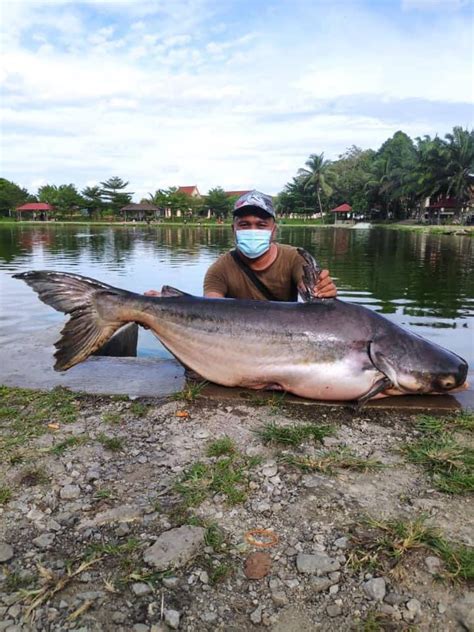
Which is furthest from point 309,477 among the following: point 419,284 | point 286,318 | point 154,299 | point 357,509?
point 419,284

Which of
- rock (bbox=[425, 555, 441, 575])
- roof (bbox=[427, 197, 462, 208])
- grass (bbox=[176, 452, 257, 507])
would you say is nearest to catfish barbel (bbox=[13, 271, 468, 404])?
grass (bbox=[176, 452, 257, 507])

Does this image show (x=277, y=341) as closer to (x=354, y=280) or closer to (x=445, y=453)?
(x=445, y=453)

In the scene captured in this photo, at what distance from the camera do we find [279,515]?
260cm

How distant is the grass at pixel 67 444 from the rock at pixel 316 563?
5.65 ft

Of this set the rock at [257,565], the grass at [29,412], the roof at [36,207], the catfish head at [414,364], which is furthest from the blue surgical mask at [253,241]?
the roof at [36,207]

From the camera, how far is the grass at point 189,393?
13.3ft

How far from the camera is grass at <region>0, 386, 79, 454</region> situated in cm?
340

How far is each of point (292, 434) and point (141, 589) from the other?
1577 millimetres

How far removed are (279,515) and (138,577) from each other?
0.82 meters

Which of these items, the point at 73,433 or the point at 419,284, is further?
the point at 419,284

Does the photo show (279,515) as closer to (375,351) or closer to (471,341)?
(375,351)

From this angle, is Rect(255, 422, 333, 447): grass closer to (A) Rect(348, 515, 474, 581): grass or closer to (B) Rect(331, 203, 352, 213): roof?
(A) Rect(348, 515, 474, 581): grass

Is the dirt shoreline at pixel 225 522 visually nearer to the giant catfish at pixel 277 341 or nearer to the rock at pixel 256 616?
the rock at pixel 256 616

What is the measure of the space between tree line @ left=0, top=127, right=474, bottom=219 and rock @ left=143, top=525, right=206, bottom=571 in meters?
64.5
